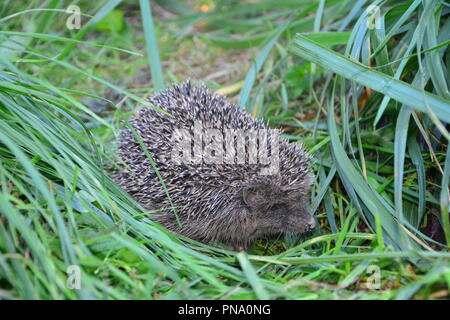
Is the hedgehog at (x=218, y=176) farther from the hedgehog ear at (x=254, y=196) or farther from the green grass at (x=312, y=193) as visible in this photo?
the green grass at (x=312, y=193)

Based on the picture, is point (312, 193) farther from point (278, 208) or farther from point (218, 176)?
point (218, 176)

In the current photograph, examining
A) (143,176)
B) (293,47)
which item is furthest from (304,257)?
(293,47)

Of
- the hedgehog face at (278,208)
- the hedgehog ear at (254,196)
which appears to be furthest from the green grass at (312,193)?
the hedgehog ear at (254,196)

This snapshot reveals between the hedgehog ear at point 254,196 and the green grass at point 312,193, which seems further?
the hedgehog ear at point 254,196

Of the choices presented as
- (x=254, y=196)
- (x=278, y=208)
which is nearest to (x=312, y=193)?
(x=278, y=208)

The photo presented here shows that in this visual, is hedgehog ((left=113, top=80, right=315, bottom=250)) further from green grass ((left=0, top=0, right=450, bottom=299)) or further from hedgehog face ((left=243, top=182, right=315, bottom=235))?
green grass ((left=0, top=0, right=450, bottom=299))

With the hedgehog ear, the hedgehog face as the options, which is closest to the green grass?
the hedgehog face
